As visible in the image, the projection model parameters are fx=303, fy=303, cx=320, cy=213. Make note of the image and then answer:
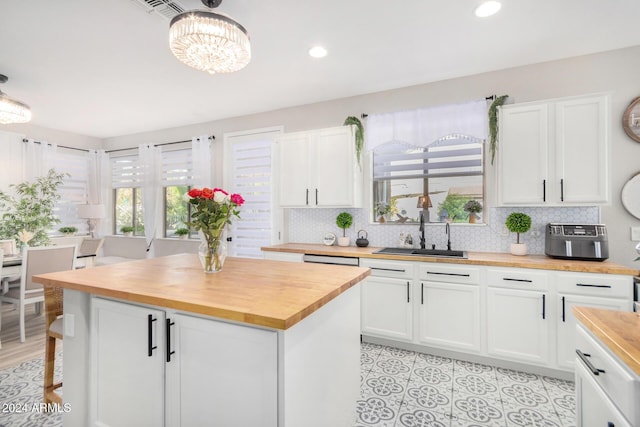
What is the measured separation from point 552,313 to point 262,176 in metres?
3.66

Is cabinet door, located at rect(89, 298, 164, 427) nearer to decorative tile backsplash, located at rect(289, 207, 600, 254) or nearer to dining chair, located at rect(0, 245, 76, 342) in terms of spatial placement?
dining chair, located at rect(0, 245, 76, 342)

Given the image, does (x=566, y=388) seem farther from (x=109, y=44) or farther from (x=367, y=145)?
(x=109, y=44)

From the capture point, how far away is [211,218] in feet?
5.93

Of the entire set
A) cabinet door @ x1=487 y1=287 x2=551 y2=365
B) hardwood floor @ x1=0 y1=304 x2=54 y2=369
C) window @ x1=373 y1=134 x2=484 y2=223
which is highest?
window @ x1=373 y1=134 x2=484 y2=223

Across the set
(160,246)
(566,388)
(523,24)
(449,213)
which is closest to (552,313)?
(566,388)

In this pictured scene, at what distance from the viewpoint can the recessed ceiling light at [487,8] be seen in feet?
6.87

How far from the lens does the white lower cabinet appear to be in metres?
1.25

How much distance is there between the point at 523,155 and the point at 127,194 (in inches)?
252

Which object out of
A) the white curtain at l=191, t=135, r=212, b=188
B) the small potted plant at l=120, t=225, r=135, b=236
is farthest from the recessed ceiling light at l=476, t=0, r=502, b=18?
the small potted plant at l=120, t=225, r=135, b=236

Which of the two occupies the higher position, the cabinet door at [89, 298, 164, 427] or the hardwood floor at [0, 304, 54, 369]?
the cabinet door at [89, 298, 164, 427]

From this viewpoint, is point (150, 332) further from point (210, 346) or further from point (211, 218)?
point (211, 218)

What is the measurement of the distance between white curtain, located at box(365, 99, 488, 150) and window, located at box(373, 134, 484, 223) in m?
0.08

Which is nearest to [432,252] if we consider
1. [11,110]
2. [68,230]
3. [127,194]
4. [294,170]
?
[294,170]

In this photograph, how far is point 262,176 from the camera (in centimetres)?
448
